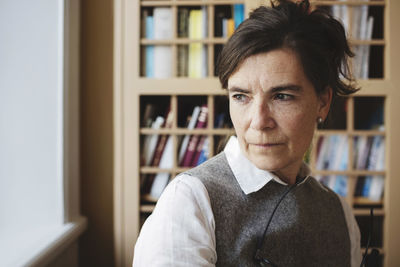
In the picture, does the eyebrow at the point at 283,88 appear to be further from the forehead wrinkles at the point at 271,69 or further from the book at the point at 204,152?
the book at the point at 204,152

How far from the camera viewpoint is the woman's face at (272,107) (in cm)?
78

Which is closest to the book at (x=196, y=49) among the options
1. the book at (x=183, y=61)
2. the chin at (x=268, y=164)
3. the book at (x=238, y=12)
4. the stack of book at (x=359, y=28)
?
the book at (x=183, y=61)

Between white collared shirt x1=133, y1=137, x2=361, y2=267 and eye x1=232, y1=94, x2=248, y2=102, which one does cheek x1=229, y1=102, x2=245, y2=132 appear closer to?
eye x1=232, y1=94, x2=248, y2=102

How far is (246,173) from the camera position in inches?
32.9

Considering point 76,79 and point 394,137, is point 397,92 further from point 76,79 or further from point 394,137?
point 76,79

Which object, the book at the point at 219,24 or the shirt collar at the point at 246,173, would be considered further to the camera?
the book at the point at 219,24

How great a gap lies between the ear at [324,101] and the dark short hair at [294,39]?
0.02 m

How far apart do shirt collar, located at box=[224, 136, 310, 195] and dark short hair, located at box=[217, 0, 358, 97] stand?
0.68 feet

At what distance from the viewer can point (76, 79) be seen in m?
1.52

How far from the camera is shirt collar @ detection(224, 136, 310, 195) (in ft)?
2.73

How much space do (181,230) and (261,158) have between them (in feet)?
0.90

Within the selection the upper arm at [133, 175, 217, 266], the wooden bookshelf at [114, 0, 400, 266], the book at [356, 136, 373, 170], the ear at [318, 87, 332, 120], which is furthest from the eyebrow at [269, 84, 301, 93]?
the book at [356, 136, 373, 170]

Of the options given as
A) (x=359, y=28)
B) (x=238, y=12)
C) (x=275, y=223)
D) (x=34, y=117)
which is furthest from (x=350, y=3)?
(x=34, y=117)

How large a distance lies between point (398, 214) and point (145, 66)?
1380mm
